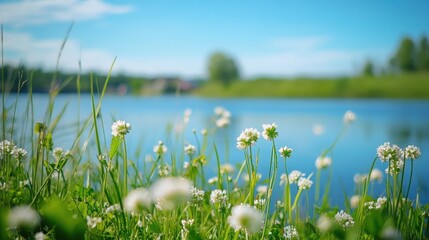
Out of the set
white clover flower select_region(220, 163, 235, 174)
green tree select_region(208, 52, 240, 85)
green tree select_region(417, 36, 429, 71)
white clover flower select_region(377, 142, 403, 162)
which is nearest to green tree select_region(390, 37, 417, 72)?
green tree select_region(417, 36, 429, 71)

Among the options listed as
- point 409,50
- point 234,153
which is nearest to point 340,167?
point 234,153

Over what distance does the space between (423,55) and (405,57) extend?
424 cm

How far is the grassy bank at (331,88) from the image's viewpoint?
4206 cm

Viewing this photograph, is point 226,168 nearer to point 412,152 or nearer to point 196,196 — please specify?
point 196,196

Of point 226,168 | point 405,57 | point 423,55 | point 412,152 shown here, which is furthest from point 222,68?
point 412,152

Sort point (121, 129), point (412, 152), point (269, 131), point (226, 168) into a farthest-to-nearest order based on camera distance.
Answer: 1. point (226, 168)
2. point (412, 152)
3. point (269, 131)
4. point (121, 129)

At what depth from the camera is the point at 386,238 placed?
1.11 meters

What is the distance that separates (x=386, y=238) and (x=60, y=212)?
0.87m

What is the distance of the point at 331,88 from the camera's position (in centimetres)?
5497

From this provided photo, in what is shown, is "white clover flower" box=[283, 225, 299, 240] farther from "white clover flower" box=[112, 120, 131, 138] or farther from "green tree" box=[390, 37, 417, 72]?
"green tree" box=[390, 37, 417, 72]

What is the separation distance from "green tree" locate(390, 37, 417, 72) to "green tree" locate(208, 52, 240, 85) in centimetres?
2682

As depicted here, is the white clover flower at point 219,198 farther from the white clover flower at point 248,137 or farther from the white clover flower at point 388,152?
the white clover flower at point 388,152

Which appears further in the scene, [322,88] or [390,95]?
Answer: [322,88]

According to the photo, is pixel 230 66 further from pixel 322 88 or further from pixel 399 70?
pixel 399 70
